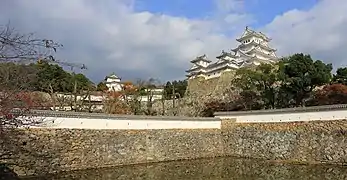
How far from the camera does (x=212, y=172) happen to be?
37.5 feet

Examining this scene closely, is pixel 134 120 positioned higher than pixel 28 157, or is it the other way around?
pixel 134 120

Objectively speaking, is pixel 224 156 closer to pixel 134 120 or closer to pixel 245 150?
pixel 245 150

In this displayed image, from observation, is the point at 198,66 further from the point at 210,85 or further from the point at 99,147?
the point at 99,147

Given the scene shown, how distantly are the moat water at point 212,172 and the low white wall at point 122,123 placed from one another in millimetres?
1687

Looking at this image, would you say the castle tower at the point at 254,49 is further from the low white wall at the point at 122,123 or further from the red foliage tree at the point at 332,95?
the low white wall at the point at 122,123

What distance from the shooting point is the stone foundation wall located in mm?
10805

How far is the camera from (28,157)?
406 inches

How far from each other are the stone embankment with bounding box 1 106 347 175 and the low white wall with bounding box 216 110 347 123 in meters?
0.08

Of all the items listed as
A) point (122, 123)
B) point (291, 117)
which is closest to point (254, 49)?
point (291, 117)

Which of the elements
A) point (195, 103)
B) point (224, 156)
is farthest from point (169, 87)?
point (224, 156)

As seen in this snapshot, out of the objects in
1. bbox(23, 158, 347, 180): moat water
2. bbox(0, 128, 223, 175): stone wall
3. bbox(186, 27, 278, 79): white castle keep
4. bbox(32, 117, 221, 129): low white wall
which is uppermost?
bbox(186, 27, 278, 79): white castle keep

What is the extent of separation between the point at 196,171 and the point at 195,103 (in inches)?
713

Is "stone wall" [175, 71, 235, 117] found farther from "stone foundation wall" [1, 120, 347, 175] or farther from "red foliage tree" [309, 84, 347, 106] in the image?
"stone foundation wall" [1, 120, 347, 175]

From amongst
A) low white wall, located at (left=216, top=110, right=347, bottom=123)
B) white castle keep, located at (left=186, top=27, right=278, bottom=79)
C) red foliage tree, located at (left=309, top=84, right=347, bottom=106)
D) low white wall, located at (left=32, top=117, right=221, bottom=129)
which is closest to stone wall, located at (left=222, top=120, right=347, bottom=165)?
low white wall, located at (left=216, top=110, right=347, bottom=123)
